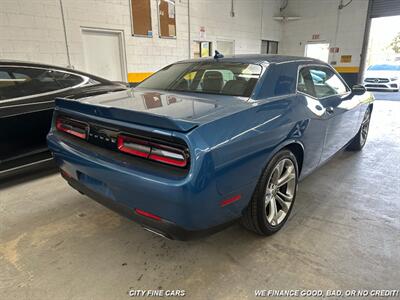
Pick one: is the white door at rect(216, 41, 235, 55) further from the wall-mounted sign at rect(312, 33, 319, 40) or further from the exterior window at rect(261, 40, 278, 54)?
the wall-mounted sign at rect(312, 33, 319, 40)

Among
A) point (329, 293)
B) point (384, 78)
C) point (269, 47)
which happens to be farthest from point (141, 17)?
point (384, 78)

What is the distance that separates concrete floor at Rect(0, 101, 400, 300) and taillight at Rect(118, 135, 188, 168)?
2.40ft

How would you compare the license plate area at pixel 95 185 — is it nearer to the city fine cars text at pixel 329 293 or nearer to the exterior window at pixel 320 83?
the city fine cars text at pixel 329 293

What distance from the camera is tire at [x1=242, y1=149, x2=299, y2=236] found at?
68.2 inches

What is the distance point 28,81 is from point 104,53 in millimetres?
3701

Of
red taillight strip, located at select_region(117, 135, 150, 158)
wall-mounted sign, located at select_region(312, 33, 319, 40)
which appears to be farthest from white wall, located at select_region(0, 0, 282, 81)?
red taillight strip, located at select_region(117, 135, 150, 158)

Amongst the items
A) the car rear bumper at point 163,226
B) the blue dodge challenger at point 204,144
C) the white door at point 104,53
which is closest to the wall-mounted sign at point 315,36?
the white door at point 104,53

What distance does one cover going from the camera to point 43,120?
287 cm

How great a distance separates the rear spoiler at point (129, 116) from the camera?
131 centimetres

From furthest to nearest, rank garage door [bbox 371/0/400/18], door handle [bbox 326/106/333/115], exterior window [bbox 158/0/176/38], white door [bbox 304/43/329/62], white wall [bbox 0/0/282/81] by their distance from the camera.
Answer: white door [bbox 304/43/329/62] < garage door [bbox 371/0/400/18] < exterior window [bbox 158/0/176/38] < white wall [bbox 0/0/282/81] < door handle [bbox 326/106/333/115]

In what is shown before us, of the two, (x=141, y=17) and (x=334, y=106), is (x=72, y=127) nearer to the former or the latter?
(x=334, y=106)

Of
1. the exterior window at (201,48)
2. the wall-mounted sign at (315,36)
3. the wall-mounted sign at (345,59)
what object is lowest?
the wall-mounted sign at (345,59)

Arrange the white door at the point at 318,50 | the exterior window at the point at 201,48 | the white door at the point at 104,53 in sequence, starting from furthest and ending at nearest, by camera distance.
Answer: the white door at the point at 318,50 < the exterior window at the point at 201,48 < the white door at the point at 104,53

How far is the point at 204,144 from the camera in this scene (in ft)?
4.23
